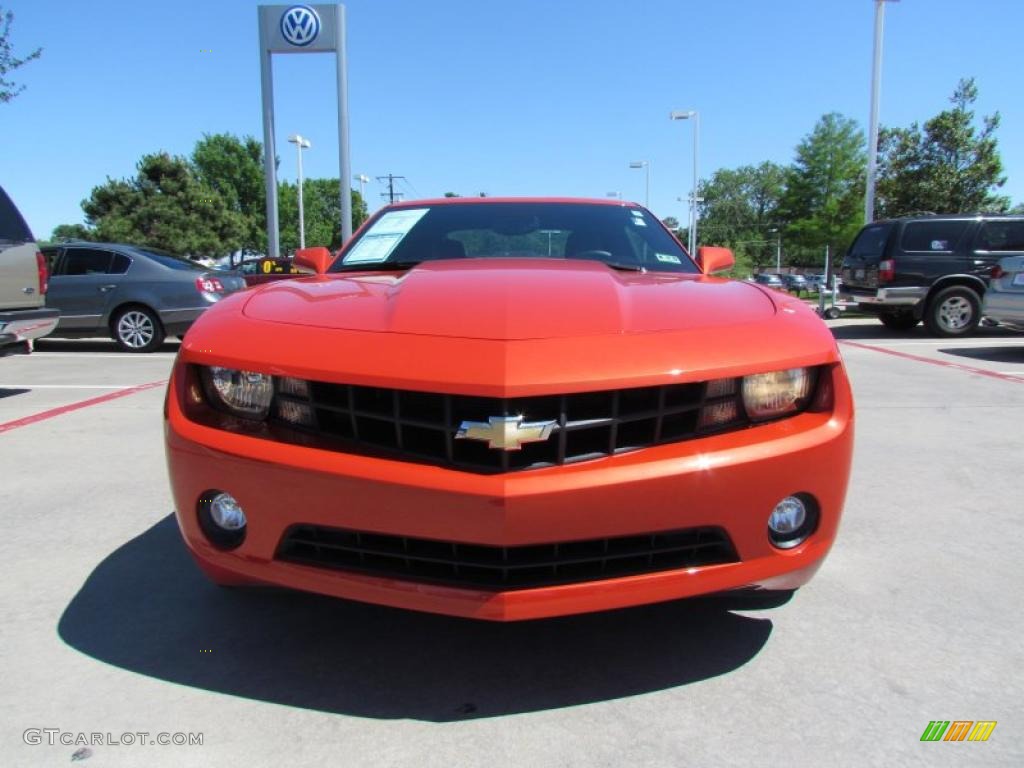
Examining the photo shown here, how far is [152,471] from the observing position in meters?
3.99

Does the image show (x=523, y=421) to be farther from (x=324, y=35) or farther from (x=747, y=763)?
(x=324, y=35)

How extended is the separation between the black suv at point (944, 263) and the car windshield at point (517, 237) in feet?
31.7

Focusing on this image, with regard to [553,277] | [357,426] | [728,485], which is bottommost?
[728,485]

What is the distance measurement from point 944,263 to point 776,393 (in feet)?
37.2

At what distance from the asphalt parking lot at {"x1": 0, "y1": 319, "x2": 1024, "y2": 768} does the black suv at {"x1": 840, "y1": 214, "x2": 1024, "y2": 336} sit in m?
9.31

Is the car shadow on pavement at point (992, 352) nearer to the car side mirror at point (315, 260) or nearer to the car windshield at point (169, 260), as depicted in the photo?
the car side mirror at point (315, 260)

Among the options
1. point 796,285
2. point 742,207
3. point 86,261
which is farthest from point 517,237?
point 742,207

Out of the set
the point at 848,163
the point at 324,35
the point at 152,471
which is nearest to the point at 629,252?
the point at 152,471

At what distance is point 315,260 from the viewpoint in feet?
10.5

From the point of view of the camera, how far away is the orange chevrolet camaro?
1685mm

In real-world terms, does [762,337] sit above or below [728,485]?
above

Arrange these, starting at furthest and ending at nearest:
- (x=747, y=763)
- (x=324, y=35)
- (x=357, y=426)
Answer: (x=324, y=35) → (x=357, y=426) → (x=747, y=763)

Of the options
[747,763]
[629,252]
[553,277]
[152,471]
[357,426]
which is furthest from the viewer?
[152,471]

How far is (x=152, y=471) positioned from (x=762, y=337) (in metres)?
3.40
